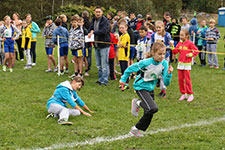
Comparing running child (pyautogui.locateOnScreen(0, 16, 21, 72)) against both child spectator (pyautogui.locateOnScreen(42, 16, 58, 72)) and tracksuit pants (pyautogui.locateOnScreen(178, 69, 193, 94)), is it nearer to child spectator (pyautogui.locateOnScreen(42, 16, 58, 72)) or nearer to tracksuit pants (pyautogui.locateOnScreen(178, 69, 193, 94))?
child spectator (pyautogui.locateOnScreen(42, 16, 58, 72))

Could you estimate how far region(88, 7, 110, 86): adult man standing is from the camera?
947 centimetres

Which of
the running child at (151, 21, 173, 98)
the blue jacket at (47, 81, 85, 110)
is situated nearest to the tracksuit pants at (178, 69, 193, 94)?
the running child at (151, 21, 173, 98)

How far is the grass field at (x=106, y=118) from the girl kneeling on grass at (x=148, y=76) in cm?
40

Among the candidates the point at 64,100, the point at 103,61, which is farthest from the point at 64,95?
the point at 103,61

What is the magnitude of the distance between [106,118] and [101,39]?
374 cm

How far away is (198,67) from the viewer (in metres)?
13.6

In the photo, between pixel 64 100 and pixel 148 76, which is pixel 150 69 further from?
pixel 64 100

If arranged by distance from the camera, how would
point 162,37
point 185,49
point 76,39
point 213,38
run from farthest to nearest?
point 213,38 → point 76,39 → point 162,37 → point 185,49

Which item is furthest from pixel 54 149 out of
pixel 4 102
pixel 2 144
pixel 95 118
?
pixel 4 102

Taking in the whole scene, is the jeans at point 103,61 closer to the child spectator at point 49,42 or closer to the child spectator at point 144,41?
the child spectator at point 144,41

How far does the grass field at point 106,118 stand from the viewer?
200 inches

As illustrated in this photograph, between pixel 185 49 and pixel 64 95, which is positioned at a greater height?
pixel 185 49

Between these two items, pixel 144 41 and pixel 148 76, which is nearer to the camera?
pixel 148 76

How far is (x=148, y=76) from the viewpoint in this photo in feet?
17.1
